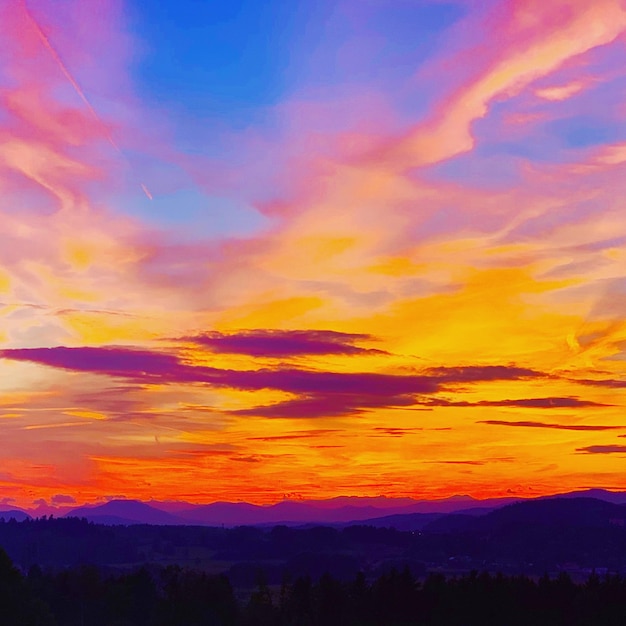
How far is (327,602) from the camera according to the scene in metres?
123

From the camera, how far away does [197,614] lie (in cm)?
12512

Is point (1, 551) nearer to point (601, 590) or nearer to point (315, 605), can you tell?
point (315, 605)

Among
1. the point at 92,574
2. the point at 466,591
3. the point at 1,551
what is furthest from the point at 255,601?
the point at 1,551

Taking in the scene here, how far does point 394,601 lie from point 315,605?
13.2 metres

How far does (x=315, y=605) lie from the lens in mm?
126250

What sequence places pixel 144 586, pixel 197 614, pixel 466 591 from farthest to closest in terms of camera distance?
pixel 144 586, pixel 197 614, pixel 466 591

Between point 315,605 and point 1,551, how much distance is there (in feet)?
147

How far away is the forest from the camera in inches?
4359

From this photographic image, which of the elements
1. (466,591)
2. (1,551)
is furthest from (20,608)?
(466,591)

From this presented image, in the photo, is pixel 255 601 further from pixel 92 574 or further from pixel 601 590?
pixel 601 590

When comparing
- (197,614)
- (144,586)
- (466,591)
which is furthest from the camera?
(144,586)

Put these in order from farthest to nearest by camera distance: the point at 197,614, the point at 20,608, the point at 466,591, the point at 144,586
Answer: the point at 144,586 < the point at 197,614 < the point at 466,591 < the point at 20,608

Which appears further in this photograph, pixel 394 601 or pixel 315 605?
pixel 315 605

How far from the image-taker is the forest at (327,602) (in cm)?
11073
